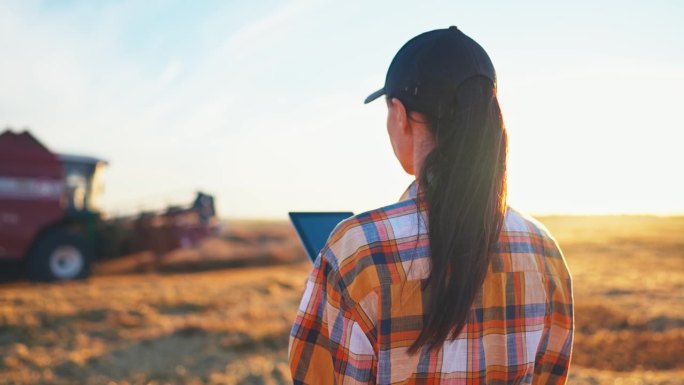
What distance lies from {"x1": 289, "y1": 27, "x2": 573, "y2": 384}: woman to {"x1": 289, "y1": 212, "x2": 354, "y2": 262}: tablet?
15.7 inches

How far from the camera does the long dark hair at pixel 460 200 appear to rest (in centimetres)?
118

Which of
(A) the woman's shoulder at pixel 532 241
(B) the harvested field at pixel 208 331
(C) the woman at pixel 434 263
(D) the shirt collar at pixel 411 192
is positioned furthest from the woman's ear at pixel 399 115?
(B) the harvested field at pixel 208 331

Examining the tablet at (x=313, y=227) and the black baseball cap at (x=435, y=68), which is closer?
the black baseball cap at (x=435, y=68)

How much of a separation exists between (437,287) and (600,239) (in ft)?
70.8

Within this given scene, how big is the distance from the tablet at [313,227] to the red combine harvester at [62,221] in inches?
462

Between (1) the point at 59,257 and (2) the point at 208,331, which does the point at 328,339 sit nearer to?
(2) the point at 208,331

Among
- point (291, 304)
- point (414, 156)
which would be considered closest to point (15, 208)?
point (291, 304)

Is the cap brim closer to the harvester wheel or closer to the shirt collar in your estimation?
the shirt collar

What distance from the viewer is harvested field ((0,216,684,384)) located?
5270 millimetres

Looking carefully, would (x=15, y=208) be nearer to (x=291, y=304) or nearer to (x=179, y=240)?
(x=179, y=240)

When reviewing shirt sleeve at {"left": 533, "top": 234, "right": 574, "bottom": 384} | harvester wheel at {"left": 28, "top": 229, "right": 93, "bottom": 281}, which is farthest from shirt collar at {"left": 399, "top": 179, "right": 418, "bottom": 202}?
harvester wheel at {"left": 28, "top": 229, "right": 93, "bottom": 281}

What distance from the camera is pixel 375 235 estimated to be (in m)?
1.19

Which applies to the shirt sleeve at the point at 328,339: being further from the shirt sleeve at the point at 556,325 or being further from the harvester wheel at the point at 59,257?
the harvester wheel at the point at 59,257

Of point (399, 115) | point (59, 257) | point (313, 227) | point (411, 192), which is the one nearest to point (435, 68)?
point (399, 115)
